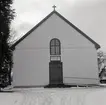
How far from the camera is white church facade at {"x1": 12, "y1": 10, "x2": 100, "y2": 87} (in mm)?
30734

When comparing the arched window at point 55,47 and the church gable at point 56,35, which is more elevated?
the church gable at point 56,35

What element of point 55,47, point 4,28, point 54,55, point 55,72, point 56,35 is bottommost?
point 55,72

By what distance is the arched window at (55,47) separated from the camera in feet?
102

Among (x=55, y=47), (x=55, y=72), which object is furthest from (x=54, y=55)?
(x=55, y=72)

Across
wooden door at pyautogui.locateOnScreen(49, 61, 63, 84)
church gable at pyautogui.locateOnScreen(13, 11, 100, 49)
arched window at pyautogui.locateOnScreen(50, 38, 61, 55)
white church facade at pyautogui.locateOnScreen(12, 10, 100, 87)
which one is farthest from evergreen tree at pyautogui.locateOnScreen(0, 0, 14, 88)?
arched window at pyautogui.locateOnScreen(50, 38, 61, 55)

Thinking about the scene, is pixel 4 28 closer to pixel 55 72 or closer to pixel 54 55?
pixel 54 55

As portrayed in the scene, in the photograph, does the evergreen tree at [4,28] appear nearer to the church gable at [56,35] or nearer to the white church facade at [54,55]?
the white church facade at [54,55]

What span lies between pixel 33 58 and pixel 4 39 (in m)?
A: 7.23

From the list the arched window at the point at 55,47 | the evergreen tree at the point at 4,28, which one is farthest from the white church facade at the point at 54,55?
the evergreen tree at the point at 4,28

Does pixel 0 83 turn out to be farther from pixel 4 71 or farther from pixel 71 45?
pixel 71 45

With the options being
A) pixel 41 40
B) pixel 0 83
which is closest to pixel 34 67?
pixel 41 40

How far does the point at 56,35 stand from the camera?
103 ft

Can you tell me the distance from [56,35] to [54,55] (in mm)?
2343

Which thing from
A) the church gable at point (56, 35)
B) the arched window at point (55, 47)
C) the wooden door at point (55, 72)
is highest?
the church gable at point (56, 35)
